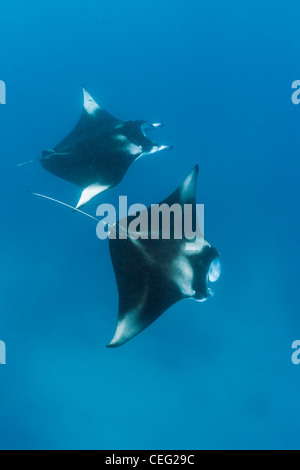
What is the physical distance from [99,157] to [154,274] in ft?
4.89

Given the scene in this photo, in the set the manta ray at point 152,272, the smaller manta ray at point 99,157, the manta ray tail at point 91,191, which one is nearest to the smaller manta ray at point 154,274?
the manta ray at point 152,272

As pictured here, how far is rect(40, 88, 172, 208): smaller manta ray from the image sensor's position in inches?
136

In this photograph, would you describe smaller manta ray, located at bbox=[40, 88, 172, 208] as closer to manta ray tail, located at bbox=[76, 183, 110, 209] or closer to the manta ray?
manta ray tail, located at bbox=[76, 183, 110, 209]

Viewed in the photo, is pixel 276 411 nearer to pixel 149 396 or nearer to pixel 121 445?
pixel 149 396

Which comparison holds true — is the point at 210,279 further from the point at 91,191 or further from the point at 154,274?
the point at 91,191

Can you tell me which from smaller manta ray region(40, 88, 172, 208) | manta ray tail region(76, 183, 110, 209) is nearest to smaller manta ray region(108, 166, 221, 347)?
manta ray tail region(76, 183, 110, 209)

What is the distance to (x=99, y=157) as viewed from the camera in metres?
3.52

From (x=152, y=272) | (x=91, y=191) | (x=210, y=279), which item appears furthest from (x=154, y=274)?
(x=91, y=191)

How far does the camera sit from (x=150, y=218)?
8.96 ft

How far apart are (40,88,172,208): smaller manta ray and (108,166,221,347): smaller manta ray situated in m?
0.95

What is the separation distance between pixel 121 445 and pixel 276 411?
2.08 meters

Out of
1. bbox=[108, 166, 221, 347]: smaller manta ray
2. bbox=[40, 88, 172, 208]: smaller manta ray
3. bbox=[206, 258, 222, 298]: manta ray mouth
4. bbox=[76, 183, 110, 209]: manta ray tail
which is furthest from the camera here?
bbox=[40, 88, 172, 208]: smaller manta ray
